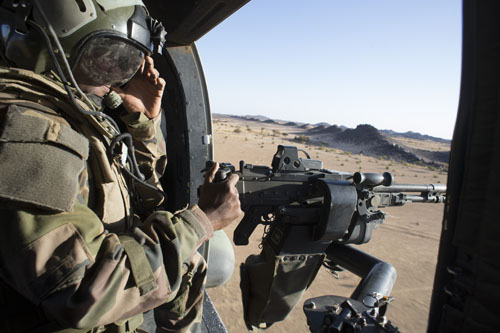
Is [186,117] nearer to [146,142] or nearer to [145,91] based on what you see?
[145,91]

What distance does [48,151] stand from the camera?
1.14 meters

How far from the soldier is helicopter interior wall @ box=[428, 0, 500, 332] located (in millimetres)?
1029

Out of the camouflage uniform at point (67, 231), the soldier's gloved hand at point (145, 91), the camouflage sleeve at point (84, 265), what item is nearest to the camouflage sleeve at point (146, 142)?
the soldier's gloved hand at point (145, 91)

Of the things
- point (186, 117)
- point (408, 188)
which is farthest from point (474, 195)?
point (186, 117)

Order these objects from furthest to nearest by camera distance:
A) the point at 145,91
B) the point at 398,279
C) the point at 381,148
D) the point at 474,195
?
the point at 381,148 → the point at 398,279 → the point at 145,91 → the point at 474,195

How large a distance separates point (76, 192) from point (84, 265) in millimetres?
263

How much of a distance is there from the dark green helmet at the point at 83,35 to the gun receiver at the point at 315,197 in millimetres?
1078

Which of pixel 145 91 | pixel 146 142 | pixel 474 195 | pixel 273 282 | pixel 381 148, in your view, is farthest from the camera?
pixel 381 148

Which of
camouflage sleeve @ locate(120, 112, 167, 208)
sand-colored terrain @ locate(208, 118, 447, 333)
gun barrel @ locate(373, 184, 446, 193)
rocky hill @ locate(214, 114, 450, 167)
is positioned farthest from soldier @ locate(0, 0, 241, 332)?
rocky hill @ locate(214, 114, 450, 167)

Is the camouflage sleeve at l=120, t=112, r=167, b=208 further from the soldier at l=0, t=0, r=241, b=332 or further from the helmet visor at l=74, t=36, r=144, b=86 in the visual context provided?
the helmet visor at l=74, t=36, r=144, b=86

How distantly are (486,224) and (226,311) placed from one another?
398 cm

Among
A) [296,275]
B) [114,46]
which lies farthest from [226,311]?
[114,46]

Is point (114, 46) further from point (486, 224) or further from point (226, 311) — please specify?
point (226, 311)

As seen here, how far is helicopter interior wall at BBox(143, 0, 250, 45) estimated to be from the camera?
239 cm
